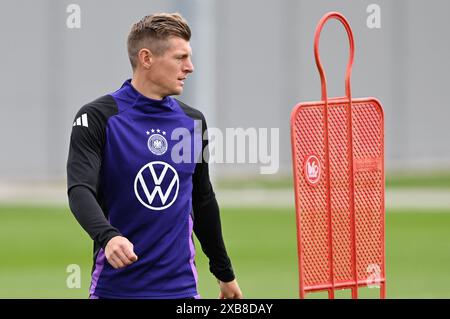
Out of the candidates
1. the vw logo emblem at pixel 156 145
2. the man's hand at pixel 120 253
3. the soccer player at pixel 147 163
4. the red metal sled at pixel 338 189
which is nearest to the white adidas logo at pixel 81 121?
the soccer player at pixel 147 163

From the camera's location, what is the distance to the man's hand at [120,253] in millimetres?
4398

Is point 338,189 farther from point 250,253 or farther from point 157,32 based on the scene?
point 250,253

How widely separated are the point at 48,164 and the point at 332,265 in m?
23.7

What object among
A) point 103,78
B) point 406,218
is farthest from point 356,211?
point 103,78

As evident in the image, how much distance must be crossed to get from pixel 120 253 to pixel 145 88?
3.07 feet

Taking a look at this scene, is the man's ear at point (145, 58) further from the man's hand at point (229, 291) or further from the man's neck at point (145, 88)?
the man's hand at point (229, 291)

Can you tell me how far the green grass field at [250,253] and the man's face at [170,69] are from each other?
195 inches

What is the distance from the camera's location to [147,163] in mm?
4965

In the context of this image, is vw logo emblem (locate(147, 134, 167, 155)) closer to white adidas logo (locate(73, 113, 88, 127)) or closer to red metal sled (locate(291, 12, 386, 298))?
white adidas logo (locate(73, 113, 88, 127))

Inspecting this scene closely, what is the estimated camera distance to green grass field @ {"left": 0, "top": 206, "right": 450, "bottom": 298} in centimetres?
1123

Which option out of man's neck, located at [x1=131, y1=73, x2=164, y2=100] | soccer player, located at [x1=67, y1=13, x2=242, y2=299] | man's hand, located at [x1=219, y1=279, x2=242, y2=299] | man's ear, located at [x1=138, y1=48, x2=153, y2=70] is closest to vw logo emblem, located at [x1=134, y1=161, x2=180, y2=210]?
soccer player, located at [x1=67, y1=13, x2=242, y2=299]

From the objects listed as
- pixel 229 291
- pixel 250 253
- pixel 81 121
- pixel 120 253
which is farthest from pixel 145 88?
pixel 250 253

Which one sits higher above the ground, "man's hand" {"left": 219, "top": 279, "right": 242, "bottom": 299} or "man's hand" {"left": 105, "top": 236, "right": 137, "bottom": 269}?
"man's hand" {"left": 105, "top": 236, "right": 137, "bottom": 269}

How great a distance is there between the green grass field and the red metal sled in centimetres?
404
